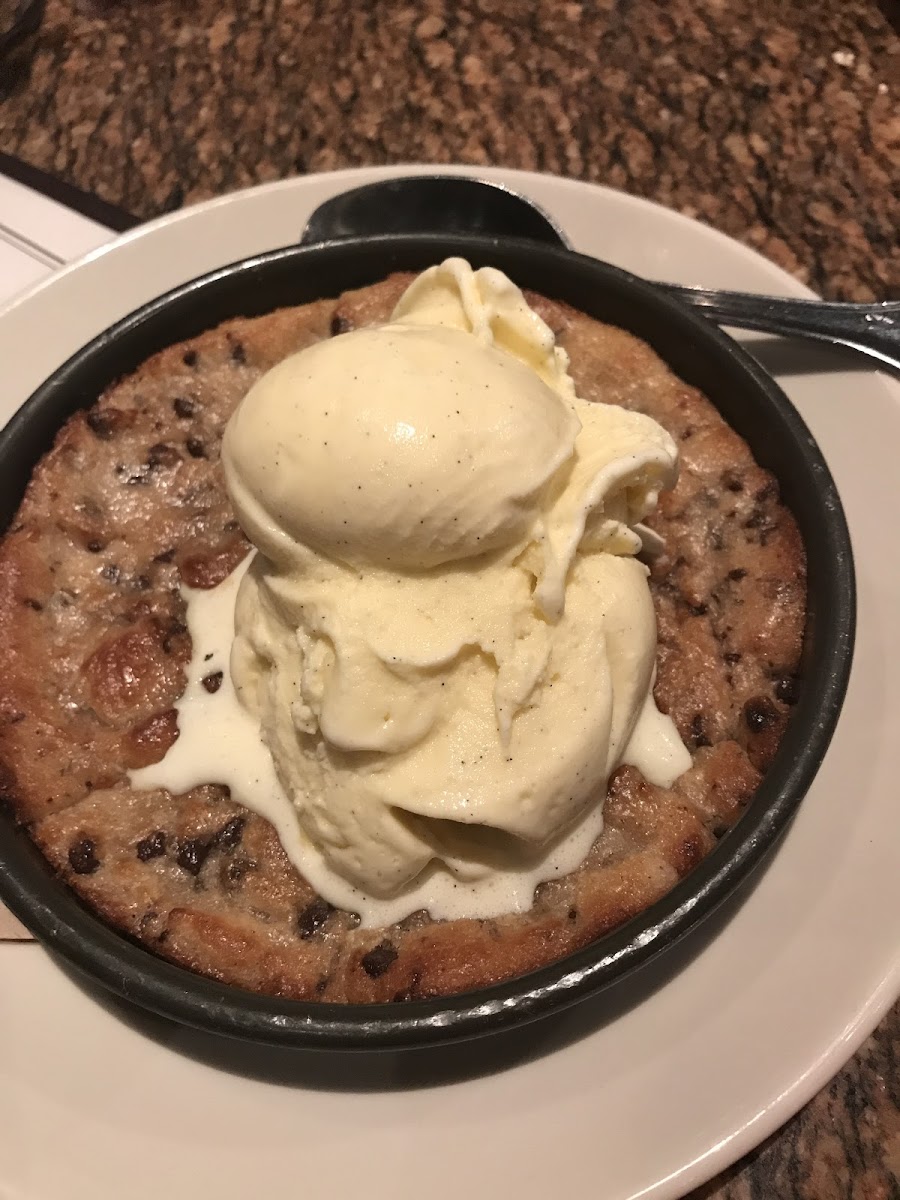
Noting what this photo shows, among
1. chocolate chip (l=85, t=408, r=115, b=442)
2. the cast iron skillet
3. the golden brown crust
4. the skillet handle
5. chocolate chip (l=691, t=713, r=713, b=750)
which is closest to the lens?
the cast iron skillet

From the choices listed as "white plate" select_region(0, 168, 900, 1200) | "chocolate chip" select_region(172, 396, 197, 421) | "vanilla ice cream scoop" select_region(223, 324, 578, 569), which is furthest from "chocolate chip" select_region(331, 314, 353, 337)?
"white plate" select_region(0, 168, 900, 1200)

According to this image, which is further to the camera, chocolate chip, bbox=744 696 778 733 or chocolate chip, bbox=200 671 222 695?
chocolate chip, bbox=200 671 222 695

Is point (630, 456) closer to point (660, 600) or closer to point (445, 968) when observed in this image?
point (660, 600)

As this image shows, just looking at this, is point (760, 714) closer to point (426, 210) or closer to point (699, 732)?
point (699, 732)

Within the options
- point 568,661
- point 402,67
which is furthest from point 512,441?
point 402,67

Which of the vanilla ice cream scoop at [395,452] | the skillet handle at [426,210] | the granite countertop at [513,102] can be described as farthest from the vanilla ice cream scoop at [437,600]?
the granite countertop at [513,102]

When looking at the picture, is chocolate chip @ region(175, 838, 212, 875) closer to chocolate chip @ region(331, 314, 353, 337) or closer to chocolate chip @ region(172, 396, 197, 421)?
chocolate chip @ region(172, 396, 197, 421)

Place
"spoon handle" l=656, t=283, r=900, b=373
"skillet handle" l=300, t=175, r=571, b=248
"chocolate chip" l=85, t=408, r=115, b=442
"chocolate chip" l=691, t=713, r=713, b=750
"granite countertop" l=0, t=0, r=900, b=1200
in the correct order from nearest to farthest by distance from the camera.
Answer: "chocolate chip" l=691, t=713, r=713, b=750 < "chocolate chip" l=85, t=408, r=115, b=442 < "spoon handle" l=656, t=283, r=900, b=373 < "skillet handle" l=300, t=175, r=571, b=248 < "granite countertop" l=0, t=0, r=900, b=1200
